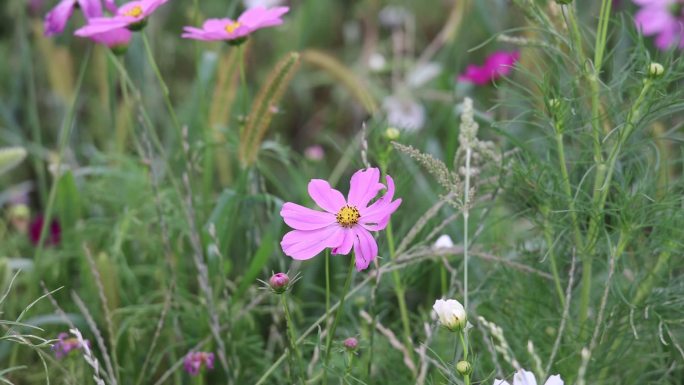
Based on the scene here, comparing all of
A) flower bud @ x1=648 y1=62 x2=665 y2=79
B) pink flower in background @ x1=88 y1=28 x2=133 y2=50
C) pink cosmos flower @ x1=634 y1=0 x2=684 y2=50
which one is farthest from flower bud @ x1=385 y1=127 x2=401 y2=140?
pink cosmos flower @ x1=634 y1=0 x2=684 y2=50

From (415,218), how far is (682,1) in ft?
2.80

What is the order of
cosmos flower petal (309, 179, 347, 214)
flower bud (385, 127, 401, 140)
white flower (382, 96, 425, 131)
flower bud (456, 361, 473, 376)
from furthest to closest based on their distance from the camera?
white flower (382, 96, 425, 131) < flower bud (385, 127, 401, 140) < cosmos flower petal (309, 179, 347, 214) < flower bud (456, 361, 473, 376)

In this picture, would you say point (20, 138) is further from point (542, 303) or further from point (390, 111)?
point (542, 303)

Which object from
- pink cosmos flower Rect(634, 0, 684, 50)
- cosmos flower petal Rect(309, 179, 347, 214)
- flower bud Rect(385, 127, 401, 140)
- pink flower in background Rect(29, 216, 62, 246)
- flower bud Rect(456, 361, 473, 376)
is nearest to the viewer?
flower bud Rect(456, 361, 473, 376)

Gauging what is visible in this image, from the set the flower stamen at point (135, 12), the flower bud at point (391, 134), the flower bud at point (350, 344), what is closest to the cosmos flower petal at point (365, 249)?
the flower bud at point (350, 344)

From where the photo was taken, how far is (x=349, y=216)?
0.88 metres

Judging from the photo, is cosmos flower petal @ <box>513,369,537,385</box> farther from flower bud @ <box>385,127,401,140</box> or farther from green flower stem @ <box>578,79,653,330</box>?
flower bud @ <box>385,127,401,140</box>

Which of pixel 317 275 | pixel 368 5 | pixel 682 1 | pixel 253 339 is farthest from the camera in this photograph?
pixel 368 5

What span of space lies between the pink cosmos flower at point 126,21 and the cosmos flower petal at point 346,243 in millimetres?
419

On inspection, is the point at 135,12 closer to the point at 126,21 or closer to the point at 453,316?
the point at 126,21

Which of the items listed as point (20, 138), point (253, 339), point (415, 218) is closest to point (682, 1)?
point (415, 218)

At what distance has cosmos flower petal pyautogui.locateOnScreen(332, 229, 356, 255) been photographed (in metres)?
0.85

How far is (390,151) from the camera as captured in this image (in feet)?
3.80

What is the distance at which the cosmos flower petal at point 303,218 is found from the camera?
34.5 inches
